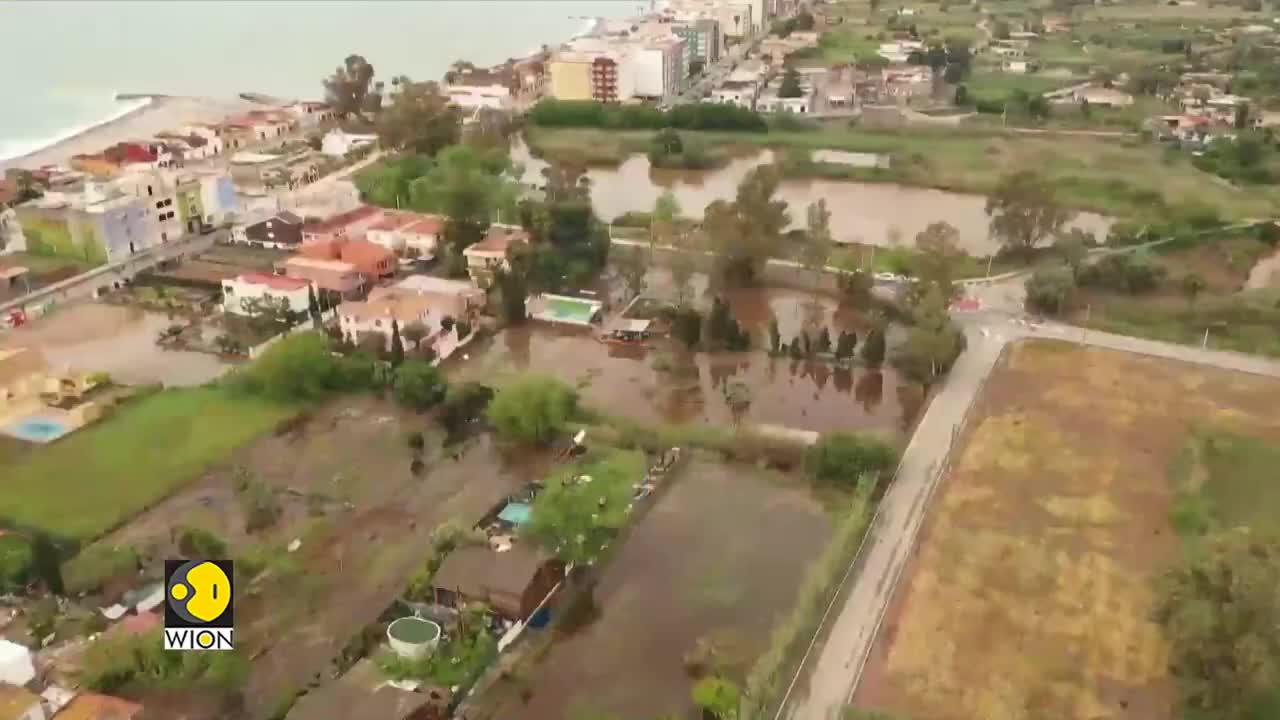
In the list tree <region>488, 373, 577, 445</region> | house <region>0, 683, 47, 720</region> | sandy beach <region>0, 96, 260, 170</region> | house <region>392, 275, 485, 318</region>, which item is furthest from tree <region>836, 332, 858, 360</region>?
sandy beach <region>0, 96, 260, 170</region>

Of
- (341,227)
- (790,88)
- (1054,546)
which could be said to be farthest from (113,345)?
(790,88)

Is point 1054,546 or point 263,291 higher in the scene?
point 263,291

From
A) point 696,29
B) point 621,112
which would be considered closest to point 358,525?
point 621,112

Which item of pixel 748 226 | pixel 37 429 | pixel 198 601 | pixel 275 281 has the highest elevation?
pixel 748 226

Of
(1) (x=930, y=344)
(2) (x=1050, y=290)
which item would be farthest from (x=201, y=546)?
(2) (x=1050, y=290)

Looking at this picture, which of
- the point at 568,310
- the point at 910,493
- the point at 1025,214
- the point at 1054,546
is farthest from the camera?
the point at 1025,214

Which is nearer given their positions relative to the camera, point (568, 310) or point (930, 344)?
point (930, 344)

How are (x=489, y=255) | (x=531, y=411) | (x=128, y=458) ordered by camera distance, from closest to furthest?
(x=128, y=458), (x=531, y=411), (x=489, y=255)

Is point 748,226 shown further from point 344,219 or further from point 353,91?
point 353,91
